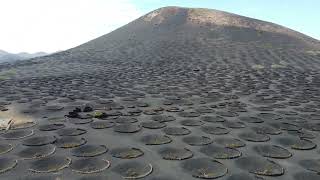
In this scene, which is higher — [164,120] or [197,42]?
[197,42]

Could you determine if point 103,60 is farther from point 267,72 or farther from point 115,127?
point 115,127

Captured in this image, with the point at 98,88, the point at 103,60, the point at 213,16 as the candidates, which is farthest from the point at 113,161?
the point at 213,16

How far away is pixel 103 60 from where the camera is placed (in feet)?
78.4

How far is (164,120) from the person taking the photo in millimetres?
8703

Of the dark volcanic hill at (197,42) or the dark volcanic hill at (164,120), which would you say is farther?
the dark volcanic hill at (197,42)

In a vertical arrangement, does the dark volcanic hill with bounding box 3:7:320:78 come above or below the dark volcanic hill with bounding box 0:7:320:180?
above

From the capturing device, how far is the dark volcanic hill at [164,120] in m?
5.90

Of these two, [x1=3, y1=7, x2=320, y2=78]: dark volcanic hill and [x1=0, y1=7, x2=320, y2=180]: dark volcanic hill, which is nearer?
[x1=0, y1=7, x2=320, y2=180]: dark volcanic hill

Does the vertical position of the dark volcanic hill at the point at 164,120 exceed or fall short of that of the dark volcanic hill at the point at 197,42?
it falls short

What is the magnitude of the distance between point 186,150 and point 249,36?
27.3m

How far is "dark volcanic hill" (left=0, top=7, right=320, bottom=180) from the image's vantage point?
5898mm

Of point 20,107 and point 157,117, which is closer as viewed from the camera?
point 157,117

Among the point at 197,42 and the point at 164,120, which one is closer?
the point at 164,120

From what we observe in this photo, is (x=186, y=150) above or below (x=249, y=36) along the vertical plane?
below
